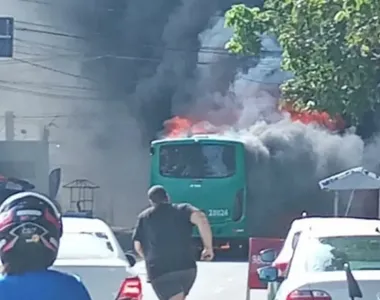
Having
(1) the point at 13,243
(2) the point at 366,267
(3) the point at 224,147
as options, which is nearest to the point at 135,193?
Result: (3) the point at 224,147

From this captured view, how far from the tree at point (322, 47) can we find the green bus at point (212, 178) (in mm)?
6071

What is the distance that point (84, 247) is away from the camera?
9.65m

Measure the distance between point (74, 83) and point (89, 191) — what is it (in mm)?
5998

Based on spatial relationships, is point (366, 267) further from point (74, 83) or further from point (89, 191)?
point (74, 83)

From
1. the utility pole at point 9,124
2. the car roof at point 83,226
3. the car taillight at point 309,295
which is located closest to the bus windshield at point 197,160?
the car roof at point 83,226

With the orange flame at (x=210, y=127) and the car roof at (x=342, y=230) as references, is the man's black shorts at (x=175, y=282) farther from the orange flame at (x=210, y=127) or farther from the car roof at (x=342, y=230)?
the orange flame at (x=210, y=127)

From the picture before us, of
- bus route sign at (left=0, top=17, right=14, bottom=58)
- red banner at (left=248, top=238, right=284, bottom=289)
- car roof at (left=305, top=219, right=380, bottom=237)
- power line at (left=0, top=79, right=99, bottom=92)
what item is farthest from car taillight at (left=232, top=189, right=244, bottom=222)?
power line at (left=0, top=79, right=99, bottom=92)

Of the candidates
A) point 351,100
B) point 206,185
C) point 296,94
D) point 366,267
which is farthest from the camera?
point 206,185

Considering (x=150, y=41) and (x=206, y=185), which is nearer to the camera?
(x=206, y=185)

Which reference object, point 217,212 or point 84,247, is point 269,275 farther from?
point 217,212

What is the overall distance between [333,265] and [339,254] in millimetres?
238

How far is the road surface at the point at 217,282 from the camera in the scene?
17203 mm

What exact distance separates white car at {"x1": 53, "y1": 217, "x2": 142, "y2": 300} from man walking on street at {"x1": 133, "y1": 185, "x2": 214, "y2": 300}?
18.3 inches

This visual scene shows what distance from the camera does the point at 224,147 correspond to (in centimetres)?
2739
